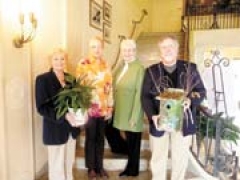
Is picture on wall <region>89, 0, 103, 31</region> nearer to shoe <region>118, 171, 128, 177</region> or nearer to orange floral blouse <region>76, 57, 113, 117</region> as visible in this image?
orange floral blouse <region>76, 57, 113, 117</region>

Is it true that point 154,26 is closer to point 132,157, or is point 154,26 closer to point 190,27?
point 190,27

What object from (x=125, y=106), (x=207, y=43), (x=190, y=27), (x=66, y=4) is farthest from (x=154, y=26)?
(x=125, y=106)

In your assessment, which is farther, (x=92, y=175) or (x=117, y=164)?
(x=117, y=164)

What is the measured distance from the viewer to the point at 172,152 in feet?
8.30

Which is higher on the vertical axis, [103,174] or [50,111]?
[50,111]

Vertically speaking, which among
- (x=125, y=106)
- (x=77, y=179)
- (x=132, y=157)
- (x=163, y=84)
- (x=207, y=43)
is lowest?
(x=77, y=179)

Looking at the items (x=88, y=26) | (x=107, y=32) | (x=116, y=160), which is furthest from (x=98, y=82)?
(x=107, y=32)

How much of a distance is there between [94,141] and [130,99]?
53 centimetres

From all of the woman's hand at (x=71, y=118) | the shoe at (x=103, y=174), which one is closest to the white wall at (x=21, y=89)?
the woman's hand at (x=71, y=118)

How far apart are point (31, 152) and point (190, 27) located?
208 inches

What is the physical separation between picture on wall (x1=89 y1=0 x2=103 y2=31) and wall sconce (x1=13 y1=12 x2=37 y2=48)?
1475 millimetres

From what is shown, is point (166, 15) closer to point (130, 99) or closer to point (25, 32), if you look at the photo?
point (130, 99)

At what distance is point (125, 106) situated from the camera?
9.48 feet

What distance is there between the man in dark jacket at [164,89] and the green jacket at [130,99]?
1.04 ft
